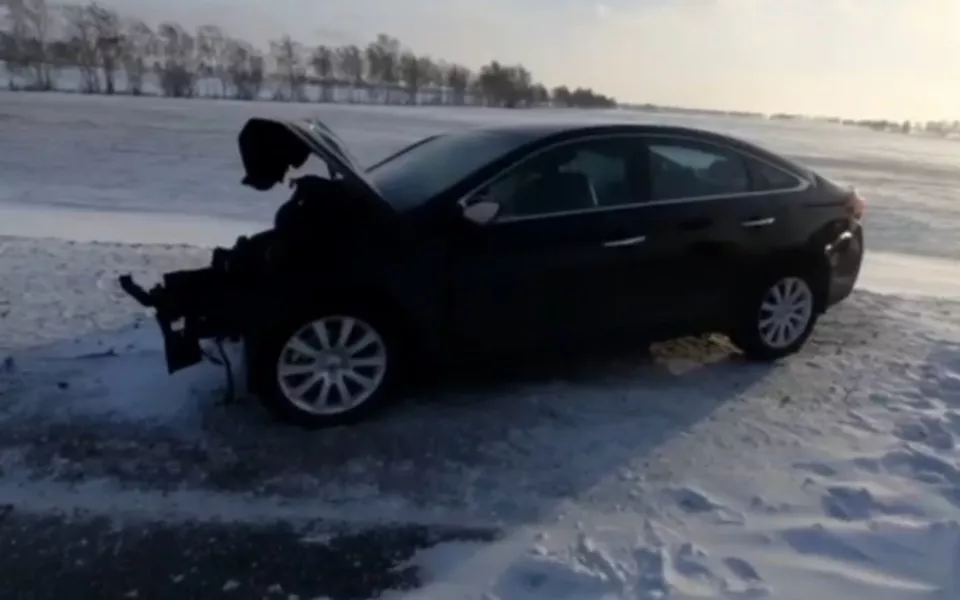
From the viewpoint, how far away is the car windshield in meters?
5.41

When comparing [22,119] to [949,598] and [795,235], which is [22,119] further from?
[949,598]

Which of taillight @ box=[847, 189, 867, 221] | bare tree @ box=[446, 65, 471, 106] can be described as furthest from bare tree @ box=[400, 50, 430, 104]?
taillight @ box=[847, 189, 867, 221]

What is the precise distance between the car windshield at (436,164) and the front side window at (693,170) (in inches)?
35.9

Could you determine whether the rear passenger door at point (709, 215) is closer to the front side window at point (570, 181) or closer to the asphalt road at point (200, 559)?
the front side window at point (570, 181)

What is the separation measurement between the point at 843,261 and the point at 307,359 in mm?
3972

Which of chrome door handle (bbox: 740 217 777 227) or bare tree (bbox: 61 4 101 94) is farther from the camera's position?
bare tree (bbox: 61 4 101 94)

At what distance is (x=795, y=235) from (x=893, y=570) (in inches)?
117

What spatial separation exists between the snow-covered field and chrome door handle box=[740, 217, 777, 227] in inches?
38.5

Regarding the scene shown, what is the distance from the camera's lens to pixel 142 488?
14.5 feet

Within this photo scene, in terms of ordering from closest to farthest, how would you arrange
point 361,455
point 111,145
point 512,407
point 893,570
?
point 893,570 → point 361,455 → point 512,407 → point 111,145

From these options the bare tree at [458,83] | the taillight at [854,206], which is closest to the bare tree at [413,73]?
the bare tree at [458,83]

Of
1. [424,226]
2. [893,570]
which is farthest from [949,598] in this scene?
[424,226]

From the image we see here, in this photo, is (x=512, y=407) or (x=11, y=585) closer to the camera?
(x=11, y=585)

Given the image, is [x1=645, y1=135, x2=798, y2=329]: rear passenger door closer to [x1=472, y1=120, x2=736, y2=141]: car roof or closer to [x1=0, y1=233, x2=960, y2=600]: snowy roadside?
[x1=472, y1=120, x2=736, y2=141]: car roof
